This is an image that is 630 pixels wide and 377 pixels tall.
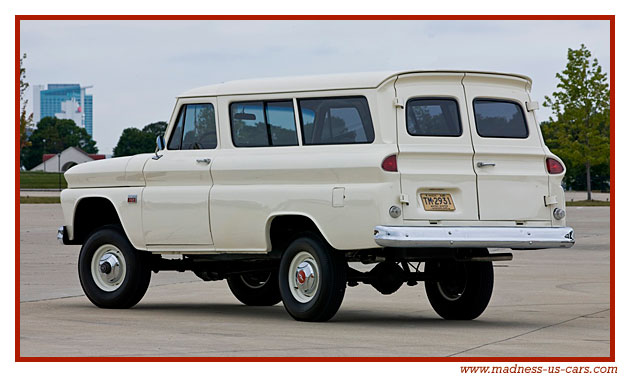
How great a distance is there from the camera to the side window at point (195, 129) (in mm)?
12703

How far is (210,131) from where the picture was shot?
500 inches

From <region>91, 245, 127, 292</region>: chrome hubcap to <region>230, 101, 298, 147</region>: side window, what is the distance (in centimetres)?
201

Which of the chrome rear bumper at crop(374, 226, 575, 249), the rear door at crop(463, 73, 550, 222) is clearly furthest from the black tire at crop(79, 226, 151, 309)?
the rear door at crop(463, 73, 550, 222)

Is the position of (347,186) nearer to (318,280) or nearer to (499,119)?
(318,280)

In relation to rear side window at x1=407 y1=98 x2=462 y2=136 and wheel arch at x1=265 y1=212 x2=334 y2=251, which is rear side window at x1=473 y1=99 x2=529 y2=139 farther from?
wheel arch at x1=265 y1=212 x2=334 y2=251

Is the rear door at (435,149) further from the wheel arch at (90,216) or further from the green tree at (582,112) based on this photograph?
the green tree at (582,112)

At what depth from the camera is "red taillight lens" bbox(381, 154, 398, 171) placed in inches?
435

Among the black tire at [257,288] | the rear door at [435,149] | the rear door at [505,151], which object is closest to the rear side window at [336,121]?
→ the rear door at [435,149]

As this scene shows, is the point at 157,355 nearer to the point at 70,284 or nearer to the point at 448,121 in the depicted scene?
the point at 448,121

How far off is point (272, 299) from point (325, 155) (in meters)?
3.01

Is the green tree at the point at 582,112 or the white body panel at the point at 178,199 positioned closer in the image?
the white body panel at the point at 178,199

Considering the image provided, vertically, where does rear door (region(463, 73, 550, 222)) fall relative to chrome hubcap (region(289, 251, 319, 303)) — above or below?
above

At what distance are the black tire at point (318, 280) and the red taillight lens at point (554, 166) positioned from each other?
2.13 metres
